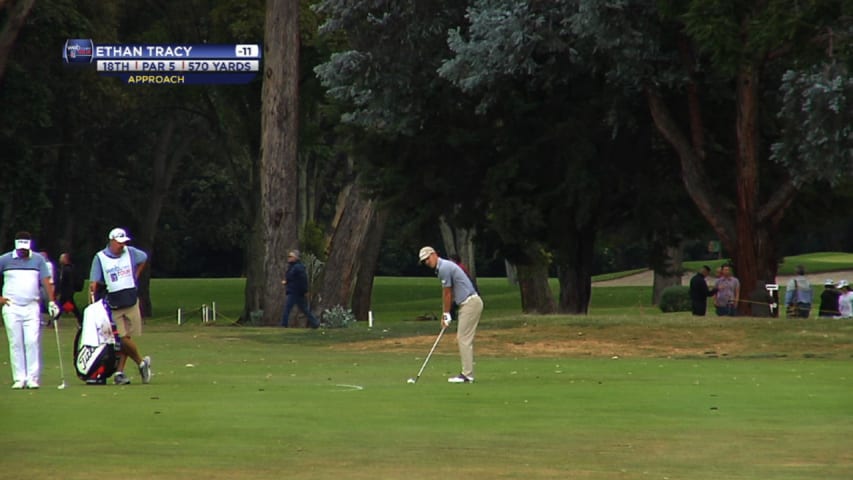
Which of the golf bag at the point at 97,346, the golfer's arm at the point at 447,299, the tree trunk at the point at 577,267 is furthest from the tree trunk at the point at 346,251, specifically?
the golf bag at the point at 97,346

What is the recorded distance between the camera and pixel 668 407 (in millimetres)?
18031

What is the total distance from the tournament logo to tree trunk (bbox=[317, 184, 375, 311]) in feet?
27.3

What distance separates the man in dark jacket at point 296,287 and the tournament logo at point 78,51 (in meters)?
8.91

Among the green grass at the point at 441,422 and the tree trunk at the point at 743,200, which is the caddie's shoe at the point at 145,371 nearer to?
the green grass at the point at 441,422

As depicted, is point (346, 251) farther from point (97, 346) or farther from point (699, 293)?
point (97, 346)

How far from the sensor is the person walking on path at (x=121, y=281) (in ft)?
71.1

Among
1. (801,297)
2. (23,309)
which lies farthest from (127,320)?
(801,297)

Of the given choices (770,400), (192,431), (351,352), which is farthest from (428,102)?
(192,431)

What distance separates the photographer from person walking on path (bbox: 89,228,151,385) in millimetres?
21672

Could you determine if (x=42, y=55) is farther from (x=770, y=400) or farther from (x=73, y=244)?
(x=770, y=400)

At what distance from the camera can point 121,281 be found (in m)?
21.8

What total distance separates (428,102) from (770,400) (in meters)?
23.6
